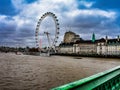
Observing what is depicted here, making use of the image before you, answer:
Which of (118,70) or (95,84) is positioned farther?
(118,70)

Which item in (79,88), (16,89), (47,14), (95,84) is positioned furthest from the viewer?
(47,14)

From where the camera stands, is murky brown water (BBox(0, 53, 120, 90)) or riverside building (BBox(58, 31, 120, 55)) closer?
murky brown water (BBox(0, 53, 120, 90))

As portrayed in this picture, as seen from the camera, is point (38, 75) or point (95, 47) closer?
point (38, 75)

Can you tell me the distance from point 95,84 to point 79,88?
2.11 ft

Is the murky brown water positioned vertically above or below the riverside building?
below

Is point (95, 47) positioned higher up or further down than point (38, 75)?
higher up

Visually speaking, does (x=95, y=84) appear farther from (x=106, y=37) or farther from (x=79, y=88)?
(x=106, y=37)

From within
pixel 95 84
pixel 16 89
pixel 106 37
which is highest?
pixel 106 37

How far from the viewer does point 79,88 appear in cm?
287

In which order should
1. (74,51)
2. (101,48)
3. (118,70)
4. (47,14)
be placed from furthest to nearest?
(74,51), (101,48), (47,14), (118,70)

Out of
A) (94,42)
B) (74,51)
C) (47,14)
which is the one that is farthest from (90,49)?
(47,14)

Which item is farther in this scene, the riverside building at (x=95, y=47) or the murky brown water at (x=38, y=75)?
the riverside building at (x=95, y=47)

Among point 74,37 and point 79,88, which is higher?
point 74,37

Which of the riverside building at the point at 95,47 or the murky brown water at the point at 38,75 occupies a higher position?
the riverside building at the point at 95,47
